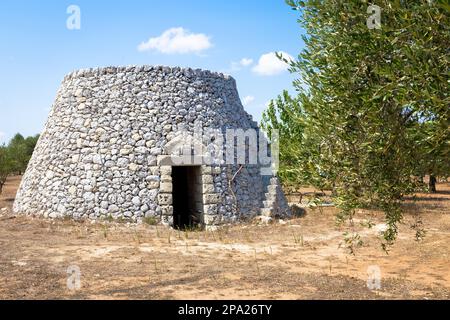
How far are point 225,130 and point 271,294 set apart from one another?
30.7 feet

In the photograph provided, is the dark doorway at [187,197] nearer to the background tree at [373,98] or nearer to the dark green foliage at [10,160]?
the background tree at [373,98]

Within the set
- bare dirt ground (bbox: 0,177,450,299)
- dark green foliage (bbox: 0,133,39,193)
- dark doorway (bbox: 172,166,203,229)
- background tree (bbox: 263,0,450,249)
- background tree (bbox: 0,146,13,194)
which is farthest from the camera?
dark green foliage (bbox: 0,133,39,193)

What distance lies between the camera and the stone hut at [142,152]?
15.3 m

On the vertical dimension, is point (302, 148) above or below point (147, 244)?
above

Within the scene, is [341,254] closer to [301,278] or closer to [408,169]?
[301,278]

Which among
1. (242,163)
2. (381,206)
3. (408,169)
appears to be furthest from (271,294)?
(242,163)

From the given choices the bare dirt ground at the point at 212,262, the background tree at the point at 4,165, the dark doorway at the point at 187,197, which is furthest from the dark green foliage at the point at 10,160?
the dark doorway at the point at 187,197

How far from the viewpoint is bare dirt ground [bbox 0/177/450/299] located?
324 inches

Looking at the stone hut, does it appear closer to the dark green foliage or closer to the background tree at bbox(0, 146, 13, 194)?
the background tree at bbox(0, 146, 13, 194)

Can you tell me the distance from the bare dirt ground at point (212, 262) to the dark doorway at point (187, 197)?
1.83m

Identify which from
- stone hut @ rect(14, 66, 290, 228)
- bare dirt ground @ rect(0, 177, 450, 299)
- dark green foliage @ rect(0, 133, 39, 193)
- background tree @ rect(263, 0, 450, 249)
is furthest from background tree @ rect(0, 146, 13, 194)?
background tree @ rect(263, 0, 450, 249)

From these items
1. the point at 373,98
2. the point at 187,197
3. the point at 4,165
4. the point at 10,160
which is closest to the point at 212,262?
the point at 373,98

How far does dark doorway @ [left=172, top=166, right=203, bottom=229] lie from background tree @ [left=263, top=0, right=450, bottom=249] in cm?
832

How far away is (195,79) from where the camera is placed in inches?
663
